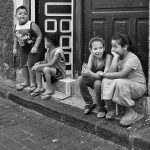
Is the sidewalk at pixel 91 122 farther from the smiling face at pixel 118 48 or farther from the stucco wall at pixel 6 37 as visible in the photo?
the stucco wall at pixel 6 37

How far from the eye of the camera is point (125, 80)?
13.8ft

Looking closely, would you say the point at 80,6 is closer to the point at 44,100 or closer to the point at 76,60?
the point at 76,60

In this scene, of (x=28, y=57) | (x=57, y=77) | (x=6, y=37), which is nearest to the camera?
(x=57, y=77)

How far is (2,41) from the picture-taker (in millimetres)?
7125

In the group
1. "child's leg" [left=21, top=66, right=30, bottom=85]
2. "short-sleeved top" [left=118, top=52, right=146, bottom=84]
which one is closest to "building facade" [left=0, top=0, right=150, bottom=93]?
"short-sleeved top" [left=118, top=52, right=146, bottom=84]

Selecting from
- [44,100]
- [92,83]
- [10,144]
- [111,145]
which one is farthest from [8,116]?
[111,145]

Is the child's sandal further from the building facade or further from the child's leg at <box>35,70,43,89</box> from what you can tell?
the child's leg at <box>35,70,43,89</box>

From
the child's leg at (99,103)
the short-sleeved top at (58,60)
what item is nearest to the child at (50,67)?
the short-sleeved top at (58,60)

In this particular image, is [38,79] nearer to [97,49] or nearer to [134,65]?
[97,49]

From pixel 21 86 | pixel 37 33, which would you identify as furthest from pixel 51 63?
pixel 21 86

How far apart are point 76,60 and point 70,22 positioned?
2.74 ft

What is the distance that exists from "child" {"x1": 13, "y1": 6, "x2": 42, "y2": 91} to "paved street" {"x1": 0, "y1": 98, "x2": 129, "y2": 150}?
3.40 feet

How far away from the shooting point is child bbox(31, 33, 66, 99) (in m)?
5.62

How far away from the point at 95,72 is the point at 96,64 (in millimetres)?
119
